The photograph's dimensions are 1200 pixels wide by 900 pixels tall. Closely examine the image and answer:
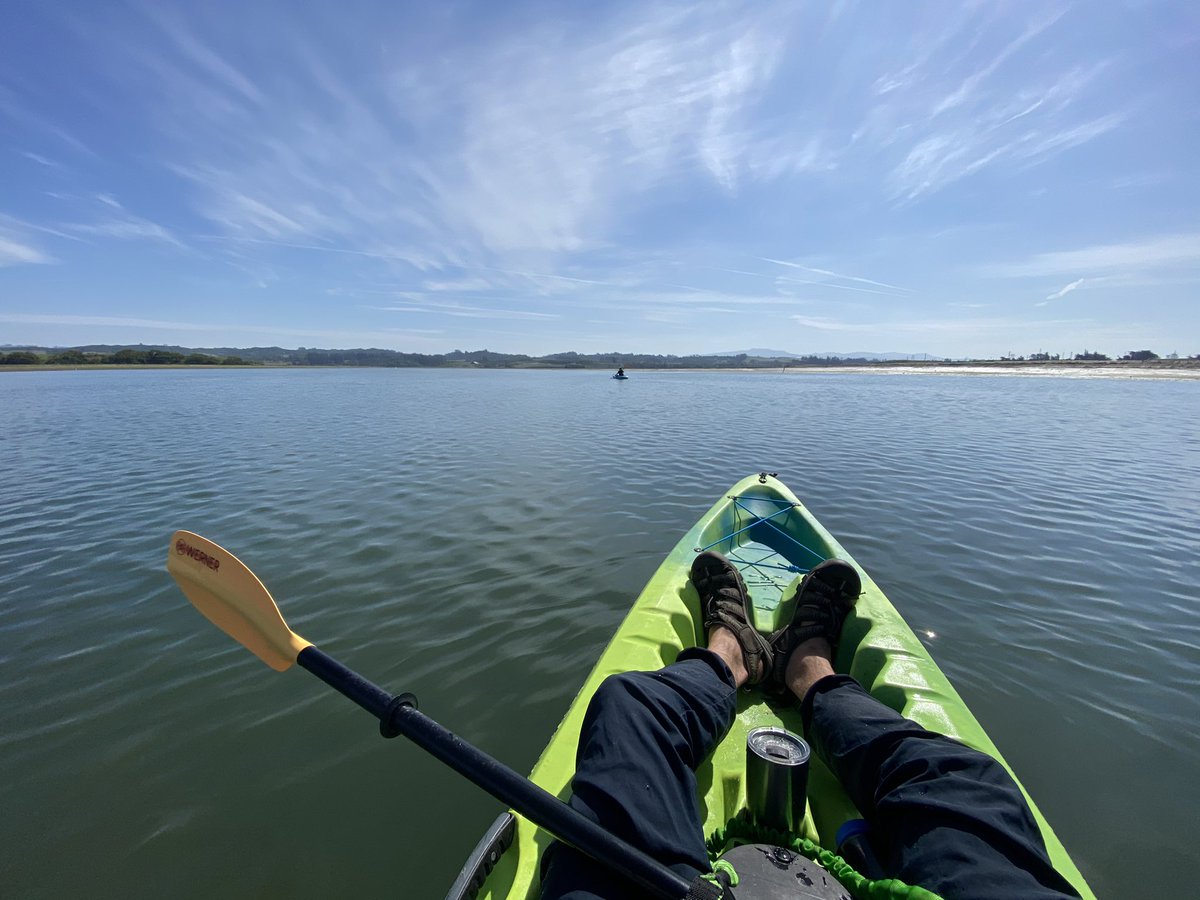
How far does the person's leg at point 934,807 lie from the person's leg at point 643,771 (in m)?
0.70

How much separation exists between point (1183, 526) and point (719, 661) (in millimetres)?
11236

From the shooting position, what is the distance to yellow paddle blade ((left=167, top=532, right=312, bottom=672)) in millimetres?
2771

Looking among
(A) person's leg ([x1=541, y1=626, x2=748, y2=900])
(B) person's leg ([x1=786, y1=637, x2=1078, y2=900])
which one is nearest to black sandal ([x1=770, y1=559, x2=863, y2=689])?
(B) person's leg ([x1=786, y1=637, x2=1078, y2=900])

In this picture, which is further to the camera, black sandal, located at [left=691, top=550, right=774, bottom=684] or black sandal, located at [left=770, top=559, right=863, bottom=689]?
black sandal, located at [left=770, top=559, right=863, bottom=689]

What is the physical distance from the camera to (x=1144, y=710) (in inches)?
177

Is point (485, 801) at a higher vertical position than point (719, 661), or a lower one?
lower

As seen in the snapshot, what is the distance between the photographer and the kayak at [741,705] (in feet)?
7.16

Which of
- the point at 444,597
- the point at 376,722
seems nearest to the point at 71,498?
the point at 444,597

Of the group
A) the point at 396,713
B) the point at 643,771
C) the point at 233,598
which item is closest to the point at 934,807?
the point at 643,771

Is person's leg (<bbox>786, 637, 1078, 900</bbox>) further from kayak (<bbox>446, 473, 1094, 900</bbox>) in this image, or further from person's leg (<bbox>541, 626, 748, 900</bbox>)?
person's leg (<bbox>541, 626, 748, 900</bbox>)

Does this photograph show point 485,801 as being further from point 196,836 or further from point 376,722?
point 196,836

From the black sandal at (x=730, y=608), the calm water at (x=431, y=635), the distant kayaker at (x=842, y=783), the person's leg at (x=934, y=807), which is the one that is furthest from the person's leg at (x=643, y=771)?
the calm water at (x=431, y=635)

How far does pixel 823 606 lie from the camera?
4.24 meters

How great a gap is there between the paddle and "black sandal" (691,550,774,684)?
7.81 feet
